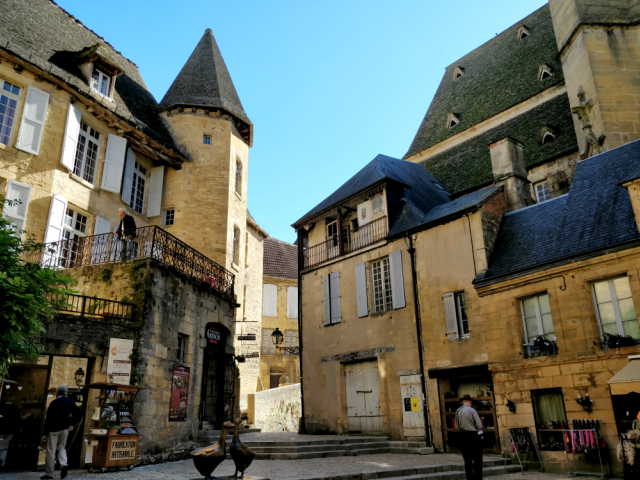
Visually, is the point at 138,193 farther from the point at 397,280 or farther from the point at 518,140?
the point at 518,140

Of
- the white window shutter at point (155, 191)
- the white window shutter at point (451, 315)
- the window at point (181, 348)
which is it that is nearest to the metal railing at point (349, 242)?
the white window shutter at point (451, 315)

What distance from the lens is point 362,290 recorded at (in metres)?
14.4

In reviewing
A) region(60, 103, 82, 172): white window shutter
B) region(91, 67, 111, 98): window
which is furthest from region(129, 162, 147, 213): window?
region(60, 103, 82, 172): white window shutter

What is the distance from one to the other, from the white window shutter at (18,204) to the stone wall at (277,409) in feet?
30.8

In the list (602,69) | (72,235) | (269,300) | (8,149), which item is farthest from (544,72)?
(8,149)

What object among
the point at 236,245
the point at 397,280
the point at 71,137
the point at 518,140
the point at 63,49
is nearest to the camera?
the point at 71,137

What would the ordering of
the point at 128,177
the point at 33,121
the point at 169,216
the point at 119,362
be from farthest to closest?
the point at 169,216 → the point at 128,177 → the point at 33,121 → the point at 119,362

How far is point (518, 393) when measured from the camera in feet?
32.9

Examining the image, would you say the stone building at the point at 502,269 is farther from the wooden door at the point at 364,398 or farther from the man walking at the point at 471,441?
the man walking at the point at 471,441

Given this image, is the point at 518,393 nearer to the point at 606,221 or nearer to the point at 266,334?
the point at 606,221

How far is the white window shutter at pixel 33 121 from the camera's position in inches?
487

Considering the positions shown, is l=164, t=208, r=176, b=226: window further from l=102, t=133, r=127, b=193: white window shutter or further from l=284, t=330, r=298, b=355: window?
l=284, t=330, r=298, b=355: window

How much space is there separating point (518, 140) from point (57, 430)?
49.8 feet

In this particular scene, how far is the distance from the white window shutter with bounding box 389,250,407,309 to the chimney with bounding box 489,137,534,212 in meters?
3.16
